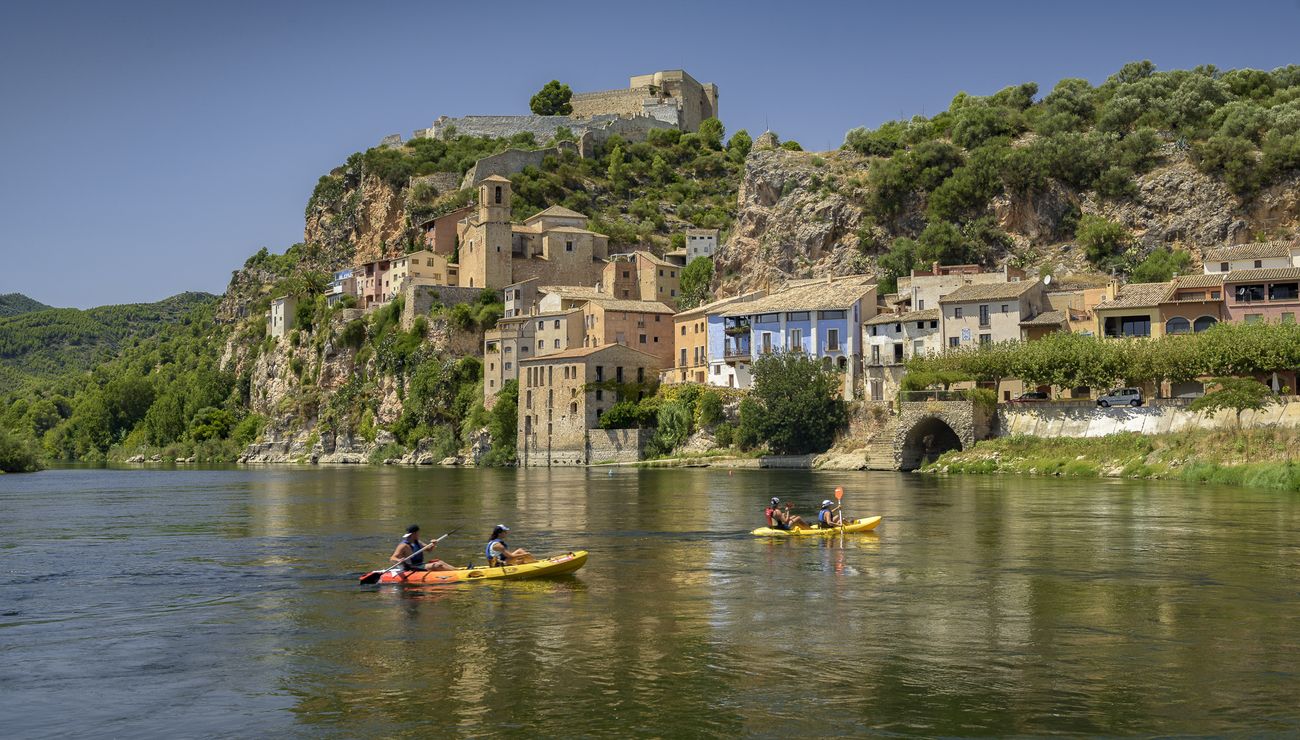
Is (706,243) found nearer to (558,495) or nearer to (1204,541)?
(558,495)

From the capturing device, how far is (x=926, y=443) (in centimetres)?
6619

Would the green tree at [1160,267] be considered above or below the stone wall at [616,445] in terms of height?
above

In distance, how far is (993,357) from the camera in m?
62.0

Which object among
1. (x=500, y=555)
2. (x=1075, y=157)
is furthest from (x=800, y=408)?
(x=500, y=555)

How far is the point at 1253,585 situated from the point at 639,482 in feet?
133

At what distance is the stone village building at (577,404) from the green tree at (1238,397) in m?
38.1

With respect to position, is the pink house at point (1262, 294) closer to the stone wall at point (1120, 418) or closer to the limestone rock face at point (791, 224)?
the stone wall at point (1120, 418)

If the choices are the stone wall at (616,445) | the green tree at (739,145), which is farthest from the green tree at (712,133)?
the stone wall at (616,445)

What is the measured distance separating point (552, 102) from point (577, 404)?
7769 cm

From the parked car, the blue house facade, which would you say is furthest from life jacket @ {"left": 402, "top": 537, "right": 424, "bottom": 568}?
the blue house facade

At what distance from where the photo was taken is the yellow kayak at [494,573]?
24766 millimetres

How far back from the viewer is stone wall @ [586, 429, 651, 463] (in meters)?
81.8

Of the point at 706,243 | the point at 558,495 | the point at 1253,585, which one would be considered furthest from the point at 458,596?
the point at 706,243

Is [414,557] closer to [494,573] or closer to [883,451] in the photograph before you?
[494,573]
